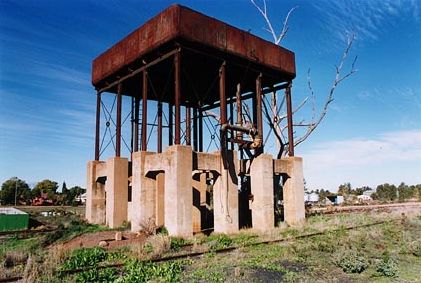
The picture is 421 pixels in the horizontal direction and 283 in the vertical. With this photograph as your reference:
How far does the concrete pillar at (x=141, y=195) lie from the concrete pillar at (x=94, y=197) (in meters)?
5.34

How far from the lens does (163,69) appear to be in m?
19.5

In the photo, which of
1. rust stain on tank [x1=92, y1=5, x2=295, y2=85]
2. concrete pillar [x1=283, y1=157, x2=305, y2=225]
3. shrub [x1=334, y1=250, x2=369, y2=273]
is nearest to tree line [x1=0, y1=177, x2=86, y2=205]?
rust stain on tank [x1=92, y1=5, x2=295, y2=85]

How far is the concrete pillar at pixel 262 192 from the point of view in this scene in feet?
59.0

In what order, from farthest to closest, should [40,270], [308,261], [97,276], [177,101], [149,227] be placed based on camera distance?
[177,101] → [149,227] → [308,261] → [40,270] → [97,276]

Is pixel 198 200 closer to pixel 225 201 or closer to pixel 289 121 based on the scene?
pixel 225 201

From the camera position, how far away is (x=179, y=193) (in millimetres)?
14812

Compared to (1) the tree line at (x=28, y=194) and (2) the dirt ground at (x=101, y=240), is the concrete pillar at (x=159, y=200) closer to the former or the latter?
(2) the dirt ground at (x=101, y=240)

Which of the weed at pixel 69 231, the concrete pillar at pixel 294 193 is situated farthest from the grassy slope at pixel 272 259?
the concrete pillar at pixel 294 193

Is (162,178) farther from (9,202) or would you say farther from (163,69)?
(9,202)

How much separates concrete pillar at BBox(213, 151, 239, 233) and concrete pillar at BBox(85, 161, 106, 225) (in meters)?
8.47

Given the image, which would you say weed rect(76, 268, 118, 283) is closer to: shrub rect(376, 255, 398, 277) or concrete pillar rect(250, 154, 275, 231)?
shrub rect(376, 255, 398, 277)

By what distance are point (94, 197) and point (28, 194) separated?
6812 cm

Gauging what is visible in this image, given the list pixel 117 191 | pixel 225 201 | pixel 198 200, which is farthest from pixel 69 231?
pixel 225 201

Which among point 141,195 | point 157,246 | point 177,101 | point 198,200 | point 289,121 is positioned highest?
point 289,121
